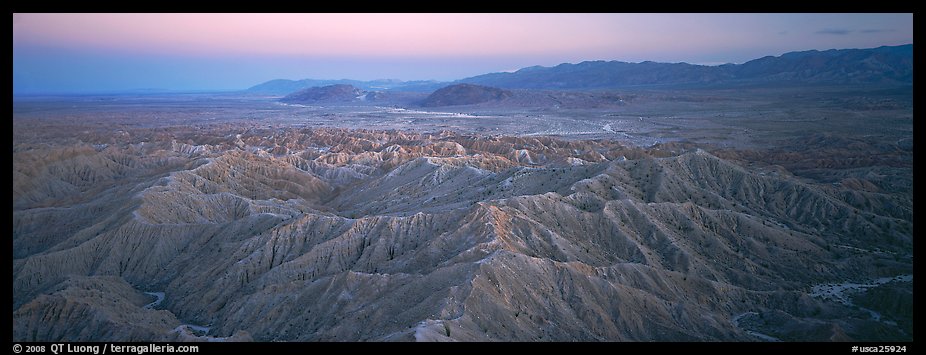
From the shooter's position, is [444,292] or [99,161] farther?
[99,161]

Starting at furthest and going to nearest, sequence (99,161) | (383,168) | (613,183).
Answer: (383,168)
(99,161)
(613,183)

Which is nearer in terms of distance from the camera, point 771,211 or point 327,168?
point 771,211

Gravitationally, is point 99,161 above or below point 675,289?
above

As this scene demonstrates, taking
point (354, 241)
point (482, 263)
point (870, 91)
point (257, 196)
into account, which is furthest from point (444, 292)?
point (870, 91)

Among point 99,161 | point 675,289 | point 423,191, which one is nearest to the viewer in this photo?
point 675,289

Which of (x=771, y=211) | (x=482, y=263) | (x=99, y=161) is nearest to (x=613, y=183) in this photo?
(x=771, y=211)

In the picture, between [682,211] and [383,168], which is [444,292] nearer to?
[682,211]
